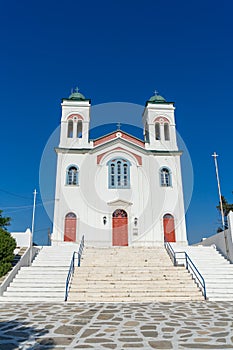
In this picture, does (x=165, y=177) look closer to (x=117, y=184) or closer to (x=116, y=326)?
(x=117, y=184)

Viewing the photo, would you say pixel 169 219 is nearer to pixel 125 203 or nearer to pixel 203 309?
pixel 125 203

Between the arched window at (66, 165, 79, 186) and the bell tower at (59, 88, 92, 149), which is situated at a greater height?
the bell tower at (59, 88, 92, 149)

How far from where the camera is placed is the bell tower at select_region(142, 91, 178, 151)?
22422 mm

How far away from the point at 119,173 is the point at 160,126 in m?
5.56

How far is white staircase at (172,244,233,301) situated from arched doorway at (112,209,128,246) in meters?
4.94

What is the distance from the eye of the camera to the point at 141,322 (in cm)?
598

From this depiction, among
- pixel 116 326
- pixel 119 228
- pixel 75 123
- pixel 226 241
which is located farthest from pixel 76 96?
pixel 116 326

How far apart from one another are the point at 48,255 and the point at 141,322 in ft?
29.5

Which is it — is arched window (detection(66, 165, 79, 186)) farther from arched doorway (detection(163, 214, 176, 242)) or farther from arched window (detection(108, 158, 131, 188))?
arched doorway (detection(163, 214, 176, 242))

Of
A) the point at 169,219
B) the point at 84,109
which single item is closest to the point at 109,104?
the point at 84,109

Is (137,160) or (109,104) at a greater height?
(109,104)

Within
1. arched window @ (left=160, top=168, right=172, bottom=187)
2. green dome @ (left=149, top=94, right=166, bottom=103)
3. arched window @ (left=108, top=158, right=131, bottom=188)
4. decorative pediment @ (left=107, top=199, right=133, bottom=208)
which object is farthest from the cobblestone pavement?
green dome @ (left=149, top=94, right=166, bottom=103)

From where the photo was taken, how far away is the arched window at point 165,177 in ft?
68.2

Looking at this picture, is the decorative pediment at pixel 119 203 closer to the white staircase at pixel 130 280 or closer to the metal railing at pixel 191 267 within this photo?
the metal railing at pixel 191 267
